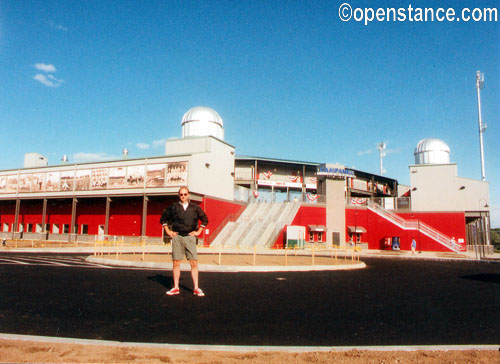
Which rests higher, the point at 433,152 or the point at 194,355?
the point at 433,152

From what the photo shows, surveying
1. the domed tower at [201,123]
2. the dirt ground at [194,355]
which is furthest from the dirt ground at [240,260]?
the domed tower at [201,123]

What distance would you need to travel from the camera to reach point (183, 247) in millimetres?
6973

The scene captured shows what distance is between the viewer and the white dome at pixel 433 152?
147 feet

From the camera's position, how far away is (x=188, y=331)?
448 cm

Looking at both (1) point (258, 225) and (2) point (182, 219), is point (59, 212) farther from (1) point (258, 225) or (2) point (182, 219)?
(2) point (182, 219)

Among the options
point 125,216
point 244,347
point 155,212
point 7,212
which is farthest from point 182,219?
point 7,212

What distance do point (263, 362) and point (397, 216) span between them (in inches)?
1546

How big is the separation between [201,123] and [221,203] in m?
10.1

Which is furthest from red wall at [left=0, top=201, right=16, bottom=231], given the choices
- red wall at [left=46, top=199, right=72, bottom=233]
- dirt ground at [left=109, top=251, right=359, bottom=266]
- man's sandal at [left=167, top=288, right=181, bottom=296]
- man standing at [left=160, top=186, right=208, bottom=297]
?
man standing at [left=160, top=186, right=208, bottom=297]

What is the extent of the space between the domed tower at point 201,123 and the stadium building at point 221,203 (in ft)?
0.39

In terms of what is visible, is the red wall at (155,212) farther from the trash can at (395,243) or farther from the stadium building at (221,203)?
the trash can at (395,243)

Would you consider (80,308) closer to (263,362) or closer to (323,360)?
(263,362)

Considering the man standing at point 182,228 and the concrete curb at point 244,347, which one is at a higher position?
the man standing at point 182,228

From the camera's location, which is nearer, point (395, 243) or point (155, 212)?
point (155, 212)
